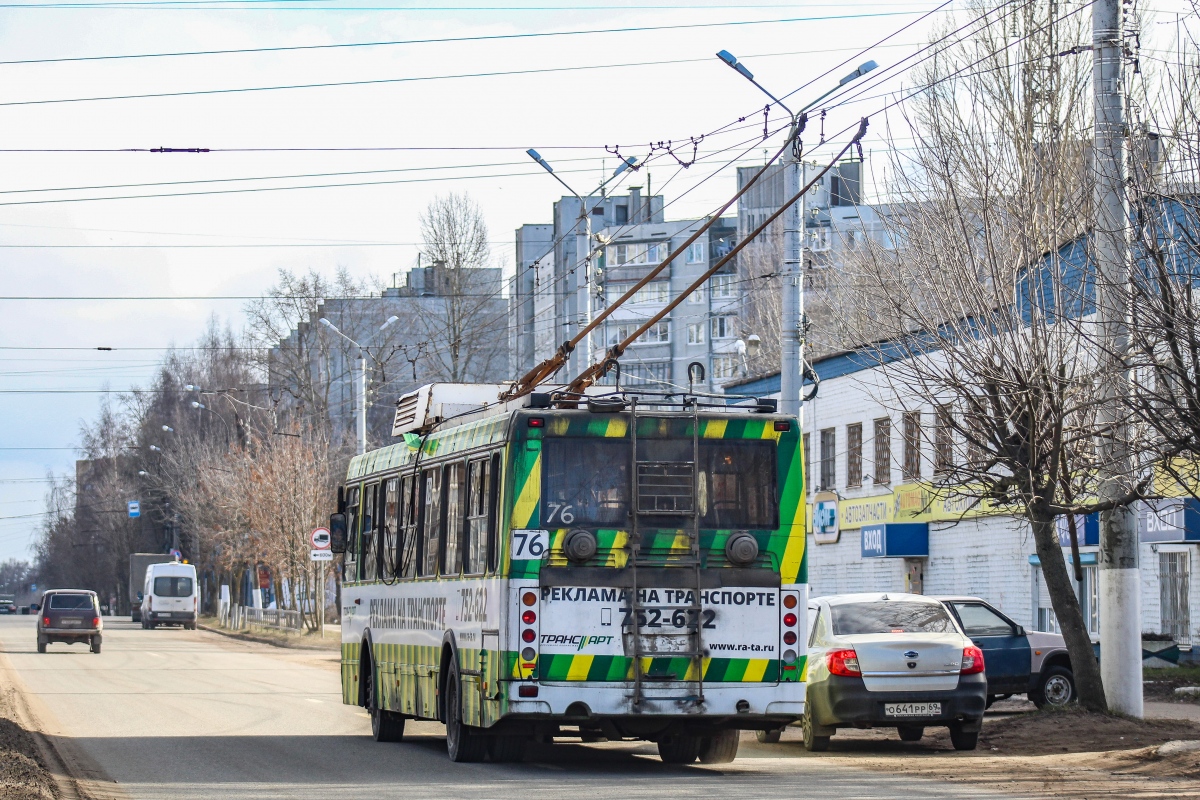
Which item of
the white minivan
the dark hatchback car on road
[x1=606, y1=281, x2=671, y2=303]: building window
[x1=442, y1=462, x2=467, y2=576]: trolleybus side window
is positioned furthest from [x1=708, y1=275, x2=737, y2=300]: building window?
[x1=442, y1=462, x2=467, y2=576]: trolleybus side window

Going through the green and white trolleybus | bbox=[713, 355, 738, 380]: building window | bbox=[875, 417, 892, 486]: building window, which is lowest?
the green and white trolleybus

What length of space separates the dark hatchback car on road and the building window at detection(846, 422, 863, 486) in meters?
19.2

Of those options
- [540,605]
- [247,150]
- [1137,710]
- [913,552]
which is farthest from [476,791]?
[913,552]

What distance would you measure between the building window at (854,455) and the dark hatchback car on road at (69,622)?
62.9 feet

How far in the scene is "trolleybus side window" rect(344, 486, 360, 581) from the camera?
1967 centimetres

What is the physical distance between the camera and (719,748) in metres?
15.2

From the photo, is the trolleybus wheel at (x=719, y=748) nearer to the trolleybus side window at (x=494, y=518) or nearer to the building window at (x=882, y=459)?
the trolleybus side window at (x=494, y=518)

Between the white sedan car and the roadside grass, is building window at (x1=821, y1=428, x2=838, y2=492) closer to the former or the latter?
the roadside grass

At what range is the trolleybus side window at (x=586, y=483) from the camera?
537 inches

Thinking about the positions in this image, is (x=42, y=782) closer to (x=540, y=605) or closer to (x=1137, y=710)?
(x=540, y=605)

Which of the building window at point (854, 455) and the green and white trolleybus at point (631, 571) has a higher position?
the building window at point (854, 455)

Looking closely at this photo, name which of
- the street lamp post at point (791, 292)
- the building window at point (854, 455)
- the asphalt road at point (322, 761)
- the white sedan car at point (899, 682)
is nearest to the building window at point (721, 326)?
the building window at point (854, 455)

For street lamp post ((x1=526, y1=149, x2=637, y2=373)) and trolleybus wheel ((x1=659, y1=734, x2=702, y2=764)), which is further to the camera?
street lamp post ((x1=526, y1=149, x2=637, y2=373))

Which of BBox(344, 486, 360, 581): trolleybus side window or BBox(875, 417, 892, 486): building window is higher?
BBox(875, 417, 892, 486): building window
